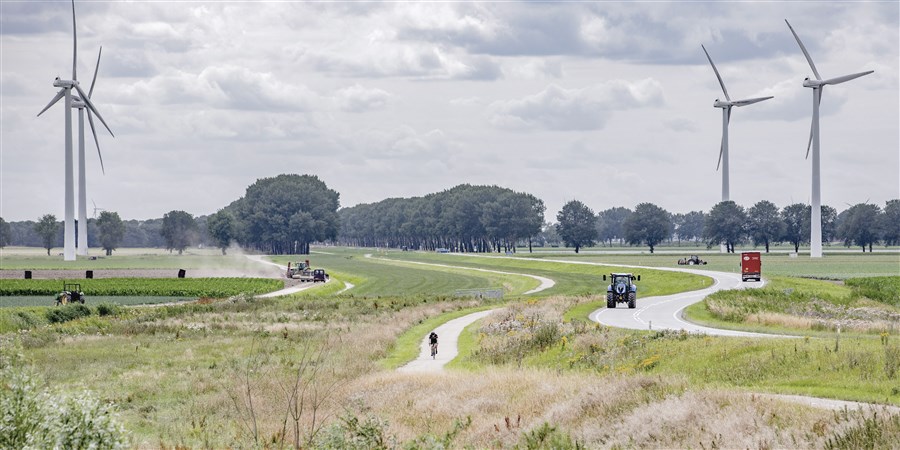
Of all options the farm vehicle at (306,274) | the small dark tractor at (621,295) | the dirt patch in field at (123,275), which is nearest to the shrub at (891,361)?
the small dark tractor at (621,295)

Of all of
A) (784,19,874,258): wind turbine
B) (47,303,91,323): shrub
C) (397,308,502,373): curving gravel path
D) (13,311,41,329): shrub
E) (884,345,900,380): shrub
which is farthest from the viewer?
(784,19,874,258): wind turbine

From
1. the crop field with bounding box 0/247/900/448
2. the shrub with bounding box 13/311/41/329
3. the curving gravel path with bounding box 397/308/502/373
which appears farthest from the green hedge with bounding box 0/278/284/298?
the curving gravel path with bounding box 397/308/502/373

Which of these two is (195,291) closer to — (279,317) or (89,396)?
(279,317)

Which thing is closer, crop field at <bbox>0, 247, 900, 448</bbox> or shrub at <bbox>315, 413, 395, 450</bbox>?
shrub at <bbox>315, 413, 395, 450</bbox>

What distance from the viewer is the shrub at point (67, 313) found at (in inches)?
2618

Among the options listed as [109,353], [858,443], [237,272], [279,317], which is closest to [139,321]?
[279,317]

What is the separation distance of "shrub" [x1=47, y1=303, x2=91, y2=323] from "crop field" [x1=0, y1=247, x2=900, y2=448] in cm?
173

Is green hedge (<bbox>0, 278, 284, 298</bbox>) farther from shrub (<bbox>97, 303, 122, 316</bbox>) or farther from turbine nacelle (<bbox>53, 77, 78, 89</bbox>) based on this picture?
turbine nacelle (<bbox>53, 77, 78, 89</bbox>)

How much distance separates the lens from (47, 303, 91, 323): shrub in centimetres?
6650

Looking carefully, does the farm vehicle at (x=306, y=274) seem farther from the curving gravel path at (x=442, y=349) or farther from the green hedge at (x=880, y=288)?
the curving gravel path at (x=442, y=349)

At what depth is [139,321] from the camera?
6391cm

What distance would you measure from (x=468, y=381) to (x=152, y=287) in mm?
75425

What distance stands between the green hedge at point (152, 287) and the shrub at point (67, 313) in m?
20.8

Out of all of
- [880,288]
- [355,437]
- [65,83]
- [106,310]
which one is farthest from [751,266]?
[65,83]
